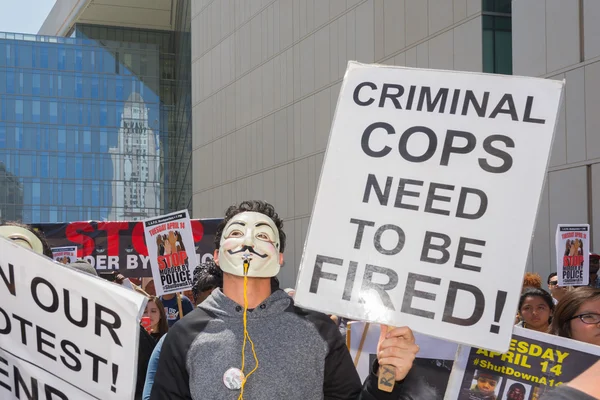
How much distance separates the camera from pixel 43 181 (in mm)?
69938

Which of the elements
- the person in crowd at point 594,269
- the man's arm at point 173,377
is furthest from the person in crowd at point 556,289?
the man's arm at point 173,377

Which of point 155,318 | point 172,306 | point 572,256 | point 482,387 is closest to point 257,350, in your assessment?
point 482,387

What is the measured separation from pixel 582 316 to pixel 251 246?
71.7 inches

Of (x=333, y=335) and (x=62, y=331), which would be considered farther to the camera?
(x=62, y=331)

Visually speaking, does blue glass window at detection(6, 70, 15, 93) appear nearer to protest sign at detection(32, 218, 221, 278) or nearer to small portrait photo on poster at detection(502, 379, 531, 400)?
protest sign at detection(32, 218, 221, 278)

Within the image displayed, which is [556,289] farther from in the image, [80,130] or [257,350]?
[80,130]

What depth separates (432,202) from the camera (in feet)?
10.8

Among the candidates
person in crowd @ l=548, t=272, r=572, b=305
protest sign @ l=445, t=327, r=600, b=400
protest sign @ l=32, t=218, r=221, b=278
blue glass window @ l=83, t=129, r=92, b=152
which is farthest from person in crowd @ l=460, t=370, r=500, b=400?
blue glass window @ l=83, t=129, r=92, b=152

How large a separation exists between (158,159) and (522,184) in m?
69.0

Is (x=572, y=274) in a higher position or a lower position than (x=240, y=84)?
lower

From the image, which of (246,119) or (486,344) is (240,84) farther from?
(486,344)

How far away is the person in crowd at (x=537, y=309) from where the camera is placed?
264 inches

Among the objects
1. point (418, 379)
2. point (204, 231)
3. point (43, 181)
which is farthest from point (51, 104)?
point (418, 379)

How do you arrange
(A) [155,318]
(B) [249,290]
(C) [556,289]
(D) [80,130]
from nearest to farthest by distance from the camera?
(B) [249,290] → (A) [155,318] → (C) [556,289] → (D) [80,130]
